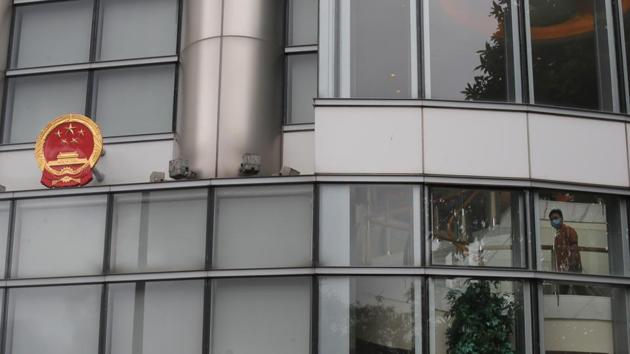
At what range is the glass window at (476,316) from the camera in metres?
16.4

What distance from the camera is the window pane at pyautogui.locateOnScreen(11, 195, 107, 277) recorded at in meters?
18.4

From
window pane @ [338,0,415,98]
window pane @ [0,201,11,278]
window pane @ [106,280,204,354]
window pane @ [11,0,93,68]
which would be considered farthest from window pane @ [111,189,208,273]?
window pane @ [11,0,93,68]

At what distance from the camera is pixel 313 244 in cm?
1675

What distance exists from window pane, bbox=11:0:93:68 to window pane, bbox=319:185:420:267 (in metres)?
7.48

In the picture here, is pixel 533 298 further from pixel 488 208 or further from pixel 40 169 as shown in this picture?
pixel 40 169

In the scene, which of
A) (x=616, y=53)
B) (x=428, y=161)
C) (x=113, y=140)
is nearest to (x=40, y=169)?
(x=113, y=140)

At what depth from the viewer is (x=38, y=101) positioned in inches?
835

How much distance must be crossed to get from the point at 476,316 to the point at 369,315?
1.77m

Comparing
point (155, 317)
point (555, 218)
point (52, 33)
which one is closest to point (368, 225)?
point (555, 218)

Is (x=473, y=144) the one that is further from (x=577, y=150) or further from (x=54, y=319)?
(x=54, y=319)

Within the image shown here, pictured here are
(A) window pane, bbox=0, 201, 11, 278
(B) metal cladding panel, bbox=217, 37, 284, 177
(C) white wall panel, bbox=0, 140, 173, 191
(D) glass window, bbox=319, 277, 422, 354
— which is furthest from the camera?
(C) white wall panel, bbox=0, 140, 173, 191

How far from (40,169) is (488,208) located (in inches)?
347

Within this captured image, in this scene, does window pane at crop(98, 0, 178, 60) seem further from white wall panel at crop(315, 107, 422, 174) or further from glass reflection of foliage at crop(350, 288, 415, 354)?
glass reflection of foliage at crop(350, 288, 415, 354)

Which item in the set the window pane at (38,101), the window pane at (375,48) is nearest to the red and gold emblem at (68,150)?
the window pane at (38,101)
